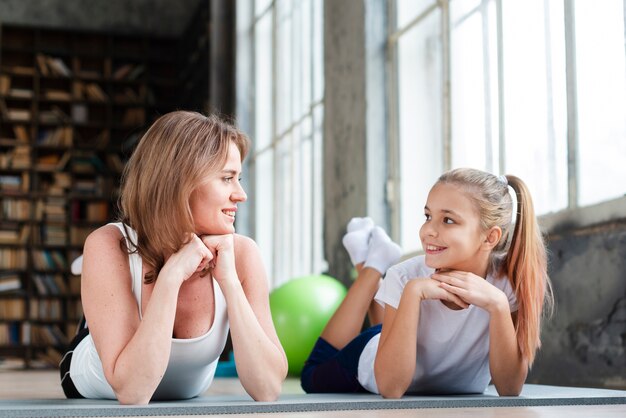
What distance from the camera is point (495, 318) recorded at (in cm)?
207

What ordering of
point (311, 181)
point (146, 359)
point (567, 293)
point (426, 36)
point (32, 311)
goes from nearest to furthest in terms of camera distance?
point (146, 359), point (567, 293), point (426, 36), point (311, 181), point (32, 311)

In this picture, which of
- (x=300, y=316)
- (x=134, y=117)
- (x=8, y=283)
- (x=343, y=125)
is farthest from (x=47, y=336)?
(x=300, y=316)

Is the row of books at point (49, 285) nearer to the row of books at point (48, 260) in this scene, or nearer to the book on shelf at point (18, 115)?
the row of books at point (48, 260)

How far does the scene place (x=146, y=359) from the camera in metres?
1.86

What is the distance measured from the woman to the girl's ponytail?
2.00ft

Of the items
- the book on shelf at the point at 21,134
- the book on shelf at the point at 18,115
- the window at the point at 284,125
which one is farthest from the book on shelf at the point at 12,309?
the window at the point at 284,125

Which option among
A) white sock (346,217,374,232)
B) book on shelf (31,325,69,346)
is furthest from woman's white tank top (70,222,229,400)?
book on shelf (31,325,69,346)

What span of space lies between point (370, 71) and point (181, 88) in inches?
199

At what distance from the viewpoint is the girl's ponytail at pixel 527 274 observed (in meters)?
2.16

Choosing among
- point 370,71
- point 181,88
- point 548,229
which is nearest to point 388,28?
point 370,71

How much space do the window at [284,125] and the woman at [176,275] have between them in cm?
325

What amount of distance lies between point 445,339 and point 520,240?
311mm

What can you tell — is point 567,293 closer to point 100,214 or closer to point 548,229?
point 548,229

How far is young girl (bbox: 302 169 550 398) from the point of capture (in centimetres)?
209
